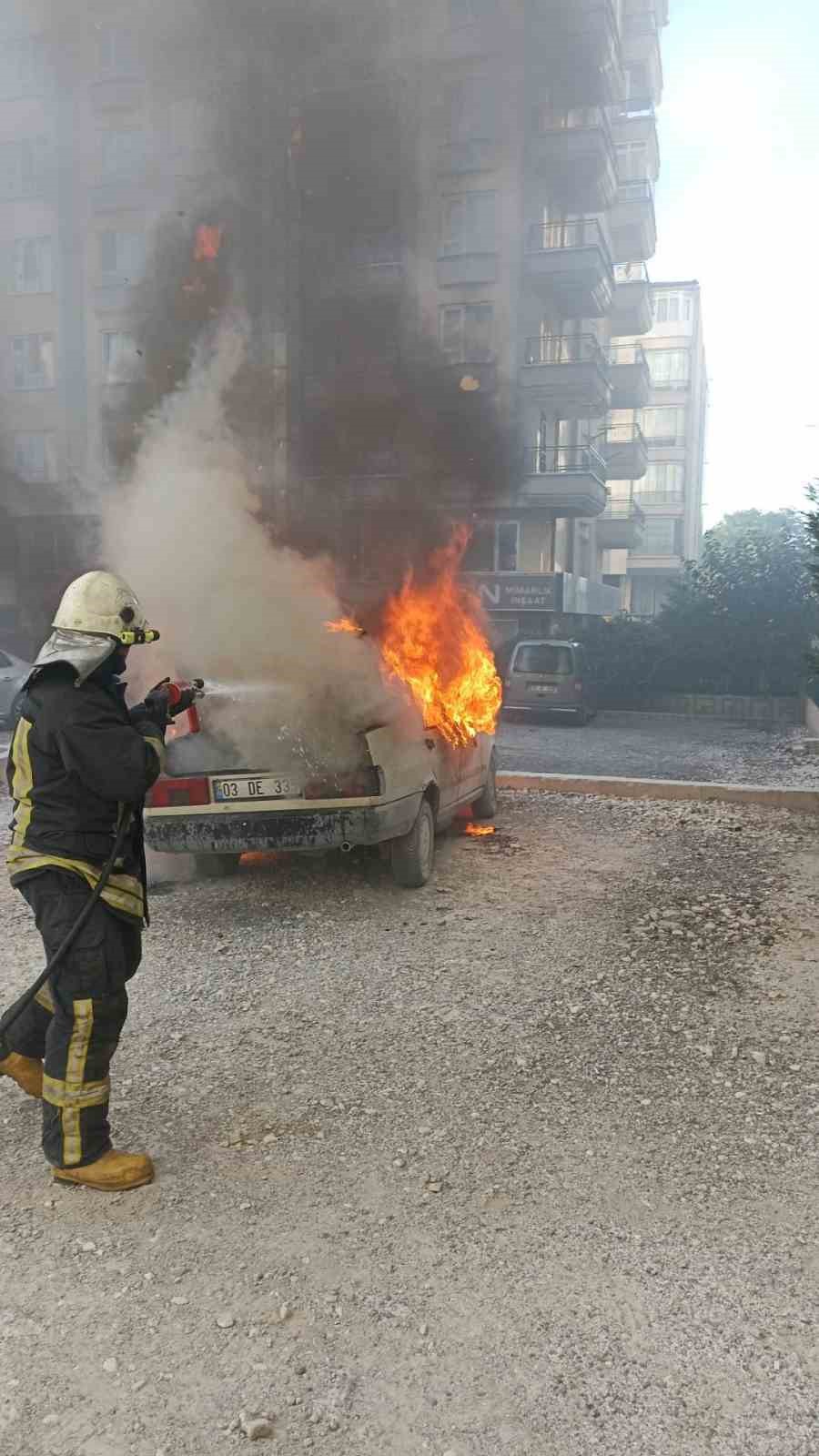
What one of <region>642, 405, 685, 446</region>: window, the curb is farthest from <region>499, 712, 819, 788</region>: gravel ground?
<region>642, 405, 685, 446</region>: window

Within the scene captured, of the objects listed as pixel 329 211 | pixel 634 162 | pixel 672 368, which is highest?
pixel 672 368

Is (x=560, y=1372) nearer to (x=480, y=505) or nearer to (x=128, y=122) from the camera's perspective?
(x=480, y=505)

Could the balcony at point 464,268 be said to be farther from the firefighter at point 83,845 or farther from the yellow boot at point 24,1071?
the yellow boot at point 24,1071

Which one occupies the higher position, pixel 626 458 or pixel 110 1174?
pixel 626 458

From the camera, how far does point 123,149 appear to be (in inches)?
412

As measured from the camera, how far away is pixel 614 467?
32.5 meters

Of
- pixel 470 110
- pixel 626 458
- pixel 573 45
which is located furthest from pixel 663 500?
pixel 470 110

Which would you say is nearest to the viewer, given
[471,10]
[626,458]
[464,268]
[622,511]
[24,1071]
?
[24,1071]

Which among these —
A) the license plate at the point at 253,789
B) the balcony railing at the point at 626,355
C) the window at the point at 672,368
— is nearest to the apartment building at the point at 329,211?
the license plate at the point at 253,789

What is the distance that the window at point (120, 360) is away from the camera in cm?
998

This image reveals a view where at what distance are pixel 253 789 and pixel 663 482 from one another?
47.7 metres

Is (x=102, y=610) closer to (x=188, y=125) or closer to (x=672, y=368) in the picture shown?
(x=188, y=125)

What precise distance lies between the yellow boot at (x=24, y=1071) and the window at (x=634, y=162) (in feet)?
74.3

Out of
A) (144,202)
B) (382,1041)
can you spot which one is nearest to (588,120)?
(144,202)
